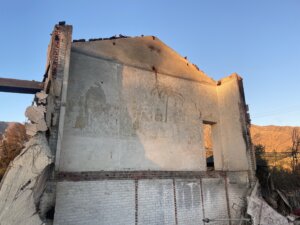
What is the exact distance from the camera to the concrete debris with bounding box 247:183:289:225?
295 inches

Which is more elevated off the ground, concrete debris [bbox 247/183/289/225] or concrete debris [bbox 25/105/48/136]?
concrete debris [bbox 25/105/48/136]

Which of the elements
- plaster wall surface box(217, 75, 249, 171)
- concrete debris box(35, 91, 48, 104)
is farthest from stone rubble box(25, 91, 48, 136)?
plaster wall surface box(217, 75, 249, 171)

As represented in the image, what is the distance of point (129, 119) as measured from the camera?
26.2ft

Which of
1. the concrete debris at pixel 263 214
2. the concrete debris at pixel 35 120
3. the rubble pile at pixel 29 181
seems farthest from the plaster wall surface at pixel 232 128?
the concrete debris at pixel 35 120

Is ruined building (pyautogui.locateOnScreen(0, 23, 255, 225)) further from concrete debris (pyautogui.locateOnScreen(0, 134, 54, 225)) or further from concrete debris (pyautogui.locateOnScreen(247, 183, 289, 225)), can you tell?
concrete debris (pyautogui.locateOnScreen(247, 183, 289, 225))

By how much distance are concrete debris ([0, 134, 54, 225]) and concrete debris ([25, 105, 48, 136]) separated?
0.24 m

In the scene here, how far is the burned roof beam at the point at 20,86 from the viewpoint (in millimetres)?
7082

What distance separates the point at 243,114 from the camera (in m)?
9.24

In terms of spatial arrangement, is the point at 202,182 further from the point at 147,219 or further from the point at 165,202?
the point at 147,219

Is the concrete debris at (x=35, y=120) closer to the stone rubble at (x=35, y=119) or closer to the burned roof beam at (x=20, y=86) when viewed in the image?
the stone rubble at (x=35, y=119)

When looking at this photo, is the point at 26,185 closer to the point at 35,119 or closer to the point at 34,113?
the point at 35,119

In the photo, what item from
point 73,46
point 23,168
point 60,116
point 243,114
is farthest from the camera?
point 243,114

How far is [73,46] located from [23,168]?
4395mm

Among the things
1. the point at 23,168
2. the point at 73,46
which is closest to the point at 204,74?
the point at 73,46
